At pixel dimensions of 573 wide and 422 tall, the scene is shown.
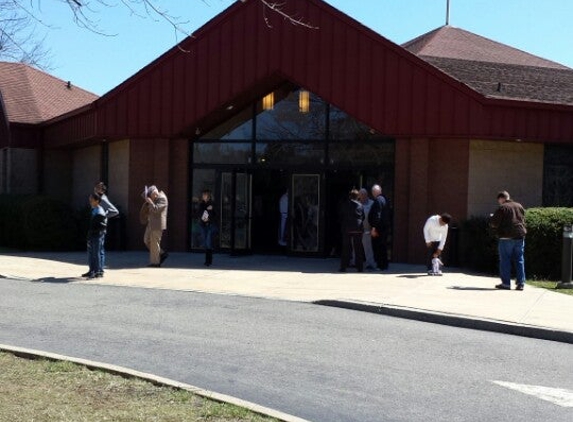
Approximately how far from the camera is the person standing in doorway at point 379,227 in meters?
17.6

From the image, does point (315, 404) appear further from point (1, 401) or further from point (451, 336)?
point (451, 336)

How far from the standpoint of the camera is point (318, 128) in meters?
20.9

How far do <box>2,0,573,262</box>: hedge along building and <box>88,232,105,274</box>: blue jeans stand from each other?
5.79 meters

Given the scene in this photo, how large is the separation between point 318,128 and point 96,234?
7162 millimetres

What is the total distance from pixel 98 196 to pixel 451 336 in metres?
7.92

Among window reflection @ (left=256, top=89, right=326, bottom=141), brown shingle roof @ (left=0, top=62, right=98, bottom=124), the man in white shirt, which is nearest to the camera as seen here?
the man in white shirt

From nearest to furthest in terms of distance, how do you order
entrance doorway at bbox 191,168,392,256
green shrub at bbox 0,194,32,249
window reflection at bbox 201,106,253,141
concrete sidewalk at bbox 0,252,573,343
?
concrete sidewalk at bbox 0,252,573,343 < entrance doorway at bbox 191,168,392,256 < window reflection at bbox 201,106,253,141 < green shrub at bbox 0,194,32,249

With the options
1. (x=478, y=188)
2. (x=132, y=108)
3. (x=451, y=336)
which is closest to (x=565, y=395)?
(x=451, y=336)

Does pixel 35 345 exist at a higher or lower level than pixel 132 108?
lower

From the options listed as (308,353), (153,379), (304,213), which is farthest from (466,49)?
(153,379)

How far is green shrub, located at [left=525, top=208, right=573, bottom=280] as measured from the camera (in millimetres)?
16516

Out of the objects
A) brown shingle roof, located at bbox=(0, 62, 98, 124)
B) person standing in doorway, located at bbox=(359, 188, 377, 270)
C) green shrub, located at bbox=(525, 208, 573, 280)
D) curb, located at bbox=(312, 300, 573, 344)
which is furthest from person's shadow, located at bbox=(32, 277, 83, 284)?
brown shingle roof, located at bbox=(0, 62, 98, 124)

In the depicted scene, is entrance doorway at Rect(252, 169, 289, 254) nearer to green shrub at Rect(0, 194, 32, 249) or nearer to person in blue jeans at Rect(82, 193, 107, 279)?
green shrub at Rect(0, 194, 32, 249)

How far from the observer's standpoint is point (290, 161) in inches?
834
